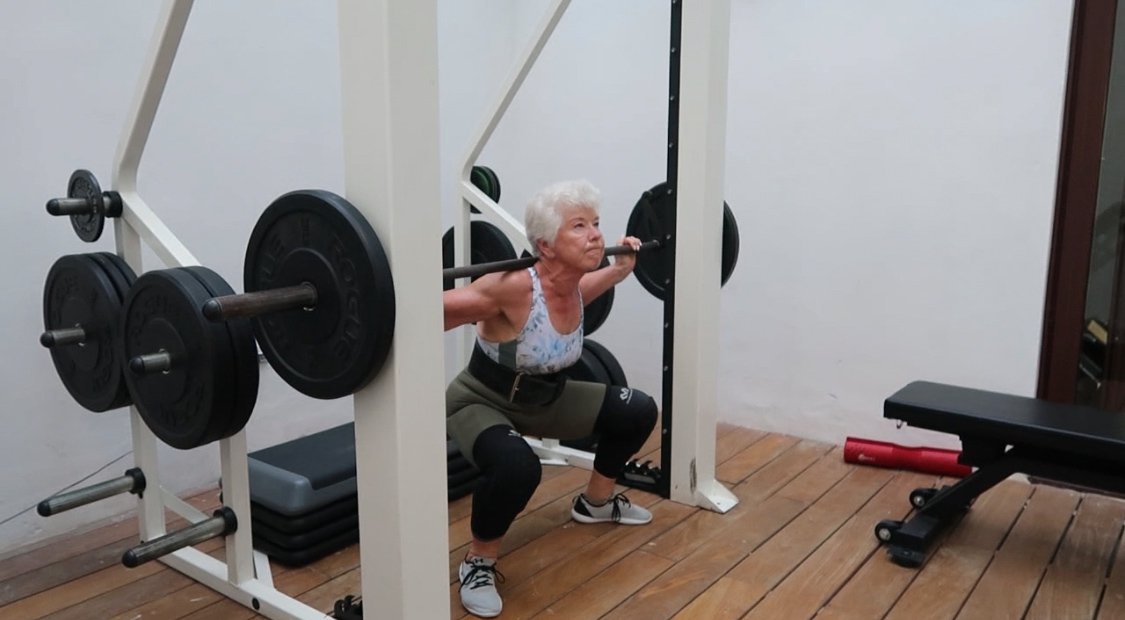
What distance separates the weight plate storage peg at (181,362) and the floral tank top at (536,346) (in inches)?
25.7

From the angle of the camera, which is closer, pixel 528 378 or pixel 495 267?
pixel 495 267

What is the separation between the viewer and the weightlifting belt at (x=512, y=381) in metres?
2.13

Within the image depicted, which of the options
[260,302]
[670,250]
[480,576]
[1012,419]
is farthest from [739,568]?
[260,302]

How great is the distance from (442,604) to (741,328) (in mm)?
2027

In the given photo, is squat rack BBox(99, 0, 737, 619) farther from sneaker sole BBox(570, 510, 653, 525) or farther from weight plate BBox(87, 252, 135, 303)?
sneaker sole BBox(570, 510, 653, 525)

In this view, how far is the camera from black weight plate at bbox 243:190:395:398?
4.44 feet

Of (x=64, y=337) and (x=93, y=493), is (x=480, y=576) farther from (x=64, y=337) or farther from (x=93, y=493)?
(x=64, y=337)

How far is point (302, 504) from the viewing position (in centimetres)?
216

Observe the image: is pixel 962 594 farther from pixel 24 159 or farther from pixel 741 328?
pixel 24 159

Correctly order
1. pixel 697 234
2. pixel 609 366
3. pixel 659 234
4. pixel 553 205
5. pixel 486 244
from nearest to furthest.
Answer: pixel 553 205 → pixel 697 234 → pixel 659 234 → pixel 609 366 → pixel 486 244

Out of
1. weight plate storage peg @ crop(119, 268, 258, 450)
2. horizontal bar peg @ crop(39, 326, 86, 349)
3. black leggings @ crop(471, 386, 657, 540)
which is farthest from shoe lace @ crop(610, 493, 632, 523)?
horizontal bar peg @ crop(39, 326, 86, 349)

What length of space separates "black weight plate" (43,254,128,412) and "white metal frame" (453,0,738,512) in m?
1.22

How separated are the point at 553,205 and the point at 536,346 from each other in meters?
0.35

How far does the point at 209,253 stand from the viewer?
8.61 feet
